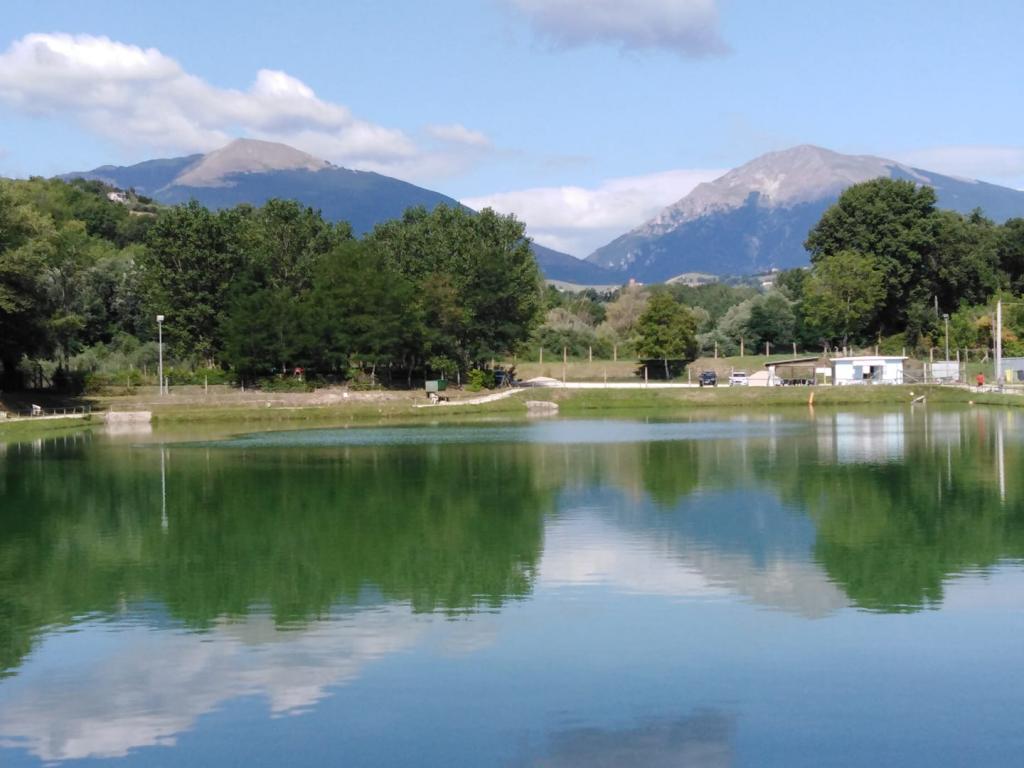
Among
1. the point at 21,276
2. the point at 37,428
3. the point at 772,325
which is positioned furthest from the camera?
the point at 772,325

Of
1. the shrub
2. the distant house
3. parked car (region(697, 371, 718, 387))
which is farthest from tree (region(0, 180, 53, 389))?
the distant house

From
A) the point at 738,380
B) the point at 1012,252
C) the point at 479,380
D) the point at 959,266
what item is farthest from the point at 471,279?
the point at 1012,252

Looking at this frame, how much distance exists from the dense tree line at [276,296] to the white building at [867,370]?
73.5ft

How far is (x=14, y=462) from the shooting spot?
4172cm

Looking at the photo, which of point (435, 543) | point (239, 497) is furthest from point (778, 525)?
point (239, 497)

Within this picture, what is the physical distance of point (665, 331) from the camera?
9062 centimetres

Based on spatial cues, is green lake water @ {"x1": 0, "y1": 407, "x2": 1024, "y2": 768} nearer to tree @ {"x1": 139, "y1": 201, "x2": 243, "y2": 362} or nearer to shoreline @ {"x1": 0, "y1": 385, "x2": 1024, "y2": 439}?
shoreline @ {"x1": 0, "y1": 385, "x2": 1024, "y2": 439}

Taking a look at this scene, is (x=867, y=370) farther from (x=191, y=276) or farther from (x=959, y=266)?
(x=191, y=276)

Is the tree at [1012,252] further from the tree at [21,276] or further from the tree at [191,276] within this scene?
the tree at [21,276]

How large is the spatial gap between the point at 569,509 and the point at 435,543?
199 inches

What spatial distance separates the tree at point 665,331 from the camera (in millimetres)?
90562

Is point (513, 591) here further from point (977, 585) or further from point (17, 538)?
point (17, 538)

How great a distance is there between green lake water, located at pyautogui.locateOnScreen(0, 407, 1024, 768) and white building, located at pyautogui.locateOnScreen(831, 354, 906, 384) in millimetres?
47805

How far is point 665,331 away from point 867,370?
53.1ft
